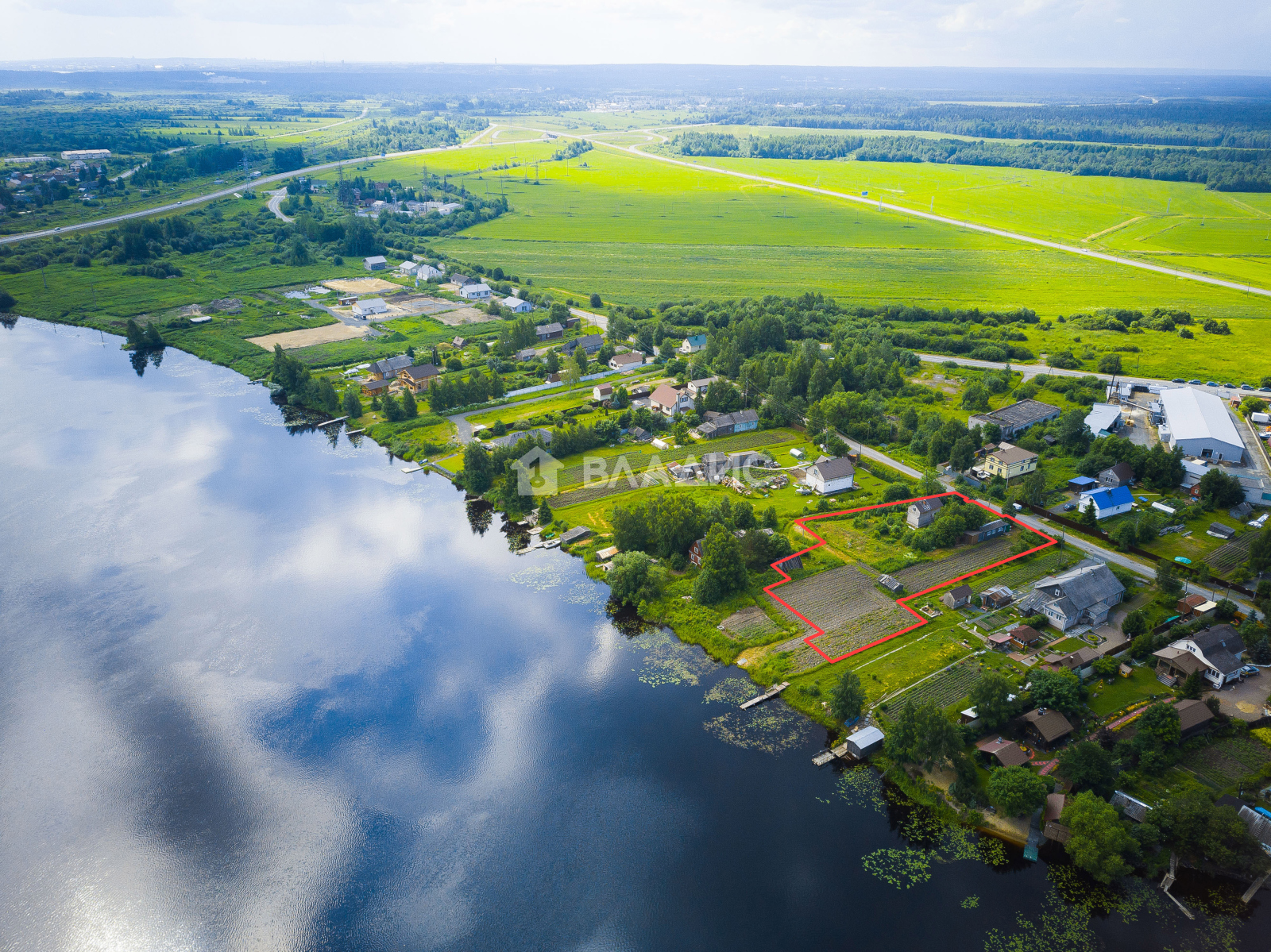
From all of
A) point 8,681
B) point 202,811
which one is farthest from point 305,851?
point 8,681

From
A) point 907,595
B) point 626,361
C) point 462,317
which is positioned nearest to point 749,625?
point 907,595

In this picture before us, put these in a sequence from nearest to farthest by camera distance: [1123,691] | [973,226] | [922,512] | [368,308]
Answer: [1123,691] → [922,512] → [368,308] → [973,226]

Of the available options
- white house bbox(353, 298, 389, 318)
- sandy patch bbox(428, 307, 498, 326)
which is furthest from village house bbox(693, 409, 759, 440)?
white house bbox(353, 298, 389, 318)

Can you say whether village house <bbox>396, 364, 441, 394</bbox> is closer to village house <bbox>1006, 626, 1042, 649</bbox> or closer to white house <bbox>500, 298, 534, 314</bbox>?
white house <bbox>500, 298, 534, 314</bbox>

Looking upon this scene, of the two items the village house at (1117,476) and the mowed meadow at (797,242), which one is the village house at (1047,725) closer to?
the village house at (1117,476)

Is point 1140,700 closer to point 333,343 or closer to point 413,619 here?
point 413,619

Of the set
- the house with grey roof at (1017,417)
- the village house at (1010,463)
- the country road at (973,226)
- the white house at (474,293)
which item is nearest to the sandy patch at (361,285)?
the white house at (474,293)

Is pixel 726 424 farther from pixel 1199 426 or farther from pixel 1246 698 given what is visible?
pixel 1246 698
